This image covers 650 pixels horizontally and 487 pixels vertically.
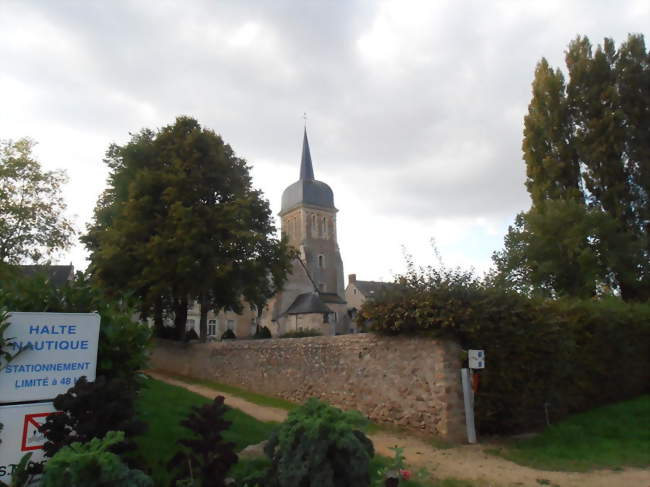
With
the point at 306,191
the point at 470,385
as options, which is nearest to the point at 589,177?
the point at 470,385

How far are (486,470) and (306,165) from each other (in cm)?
6133

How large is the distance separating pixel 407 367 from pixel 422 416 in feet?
3.26

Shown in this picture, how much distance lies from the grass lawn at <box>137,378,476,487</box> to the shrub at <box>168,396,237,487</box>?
0.43 m

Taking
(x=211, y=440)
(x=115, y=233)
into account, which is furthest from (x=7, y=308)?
(x=115, y=233)

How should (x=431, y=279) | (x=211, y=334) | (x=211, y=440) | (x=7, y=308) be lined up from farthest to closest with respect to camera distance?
(x=211, y=334) → (x=431, y=279) → (x=7, y=308) → (x=211, y=440)

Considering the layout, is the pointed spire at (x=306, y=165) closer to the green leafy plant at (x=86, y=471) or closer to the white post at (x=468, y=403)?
the white post at (x=468, y=403)

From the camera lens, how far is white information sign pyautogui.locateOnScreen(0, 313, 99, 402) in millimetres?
4309

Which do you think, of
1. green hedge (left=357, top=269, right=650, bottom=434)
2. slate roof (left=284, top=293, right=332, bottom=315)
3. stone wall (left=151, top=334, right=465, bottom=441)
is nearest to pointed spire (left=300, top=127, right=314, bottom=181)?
slate roof (left=284, top=293, right=332, bottom=315)

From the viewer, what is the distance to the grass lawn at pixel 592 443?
731cm

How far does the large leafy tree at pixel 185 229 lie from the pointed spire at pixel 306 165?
44.1 m

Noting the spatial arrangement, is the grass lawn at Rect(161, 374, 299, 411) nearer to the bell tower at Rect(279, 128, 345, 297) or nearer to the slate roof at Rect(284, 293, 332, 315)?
the slate roof at Rect(284, 293, 332, 315)

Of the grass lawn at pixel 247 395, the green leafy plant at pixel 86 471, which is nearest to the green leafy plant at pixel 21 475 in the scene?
the green leafy plant at pixel 86 471

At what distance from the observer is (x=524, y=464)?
7.23 metres

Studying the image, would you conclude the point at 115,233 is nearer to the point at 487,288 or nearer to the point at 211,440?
the point at 487,288
